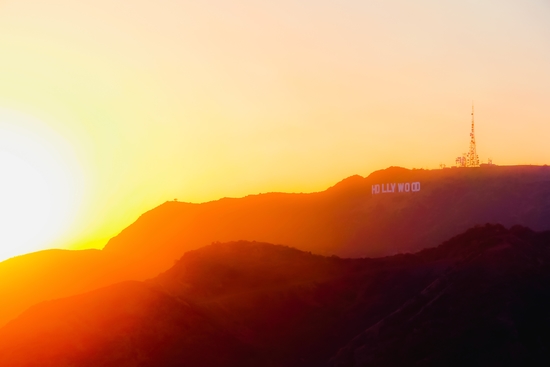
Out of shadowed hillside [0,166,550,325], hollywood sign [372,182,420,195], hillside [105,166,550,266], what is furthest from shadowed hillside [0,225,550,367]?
hollywood sign [372,182,420,195]

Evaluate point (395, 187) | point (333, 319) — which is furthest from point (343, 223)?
point (333, 319)

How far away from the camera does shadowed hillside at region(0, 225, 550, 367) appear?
4669cm

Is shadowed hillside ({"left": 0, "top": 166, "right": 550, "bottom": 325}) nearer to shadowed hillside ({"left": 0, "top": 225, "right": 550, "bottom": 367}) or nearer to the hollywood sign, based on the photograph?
the hollywood sign

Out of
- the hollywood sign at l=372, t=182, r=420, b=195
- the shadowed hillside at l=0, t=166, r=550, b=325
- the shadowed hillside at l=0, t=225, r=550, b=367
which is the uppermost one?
the hollywood sign at l=372, t=182, r=420, b=195

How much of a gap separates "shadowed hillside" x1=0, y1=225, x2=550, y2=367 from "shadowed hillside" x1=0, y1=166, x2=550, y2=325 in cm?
3020

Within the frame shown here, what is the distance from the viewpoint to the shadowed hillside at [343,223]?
342ft

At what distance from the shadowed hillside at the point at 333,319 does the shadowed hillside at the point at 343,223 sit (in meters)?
30.2

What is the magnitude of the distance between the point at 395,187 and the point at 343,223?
494 inches

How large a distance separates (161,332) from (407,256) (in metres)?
36.9

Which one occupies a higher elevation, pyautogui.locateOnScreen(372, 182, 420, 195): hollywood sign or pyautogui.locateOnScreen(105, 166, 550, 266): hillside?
pyautogui.locateOnScreen(372, 182, 420, 195): hollywood sign

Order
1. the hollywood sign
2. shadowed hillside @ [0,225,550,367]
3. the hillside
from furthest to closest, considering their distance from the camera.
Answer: the hollywood sign
the hillside
shadowed hillside @ [0,225,550,367]

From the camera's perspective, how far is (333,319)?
65.8 meters

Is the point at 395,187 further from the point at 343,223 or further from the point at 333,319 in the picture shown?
the point at 333,319

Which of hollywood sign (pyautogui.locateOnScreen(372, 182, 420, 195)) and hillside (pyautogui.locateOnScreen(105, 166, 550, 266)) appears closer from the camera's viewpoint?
hillside (pyautogui.locateOnScreen(105, 166, 550, 266))
